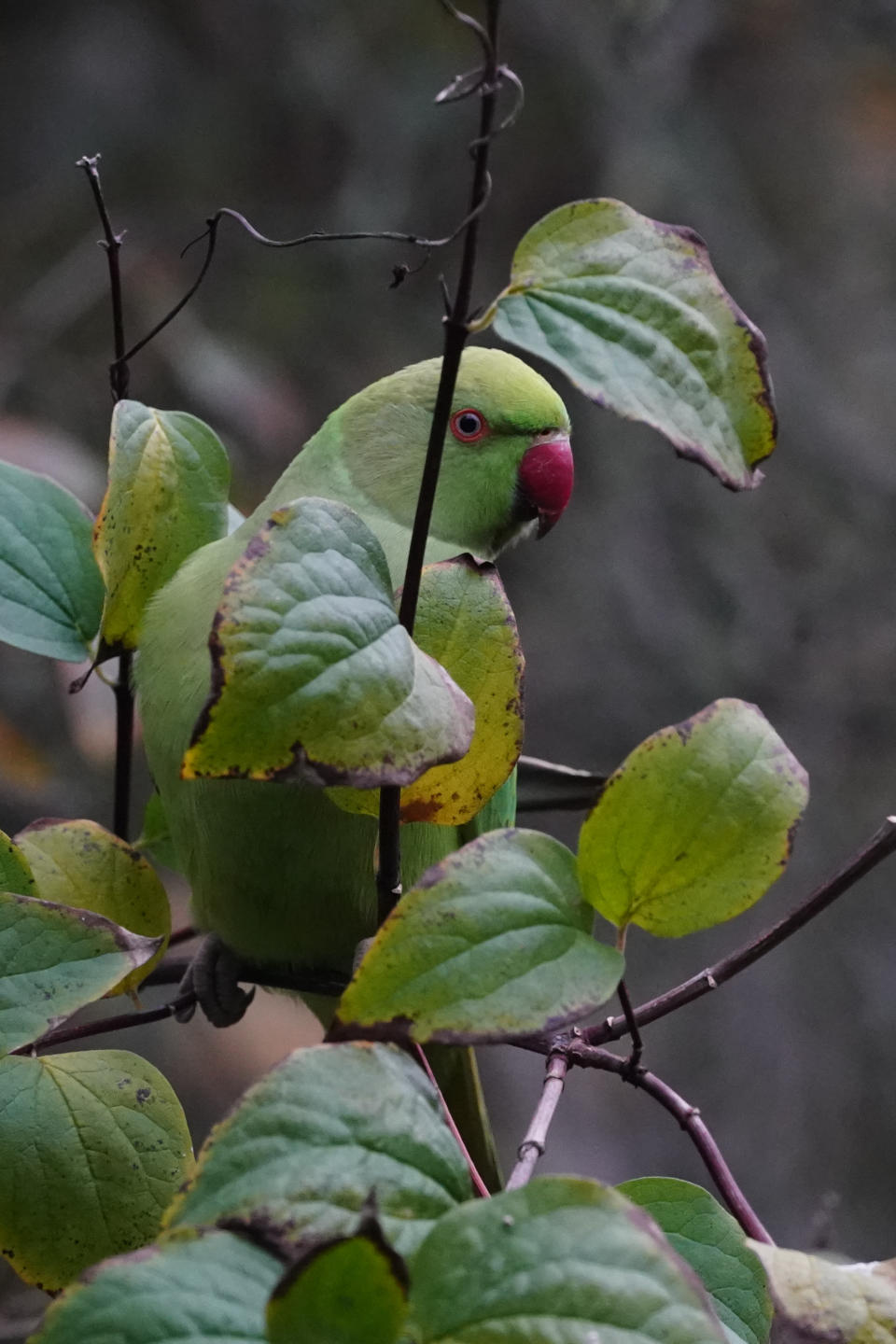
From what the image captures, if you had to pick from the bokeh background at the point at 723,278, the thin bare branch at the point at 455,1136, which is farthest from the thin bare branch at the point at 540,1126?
the bokeh background at the point at 723,278

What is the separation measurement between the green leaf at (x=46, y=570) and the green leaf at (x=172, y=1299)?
1.33ft

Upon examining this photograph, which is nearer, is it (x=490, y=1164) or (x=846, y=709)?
(x=490, y=1164)

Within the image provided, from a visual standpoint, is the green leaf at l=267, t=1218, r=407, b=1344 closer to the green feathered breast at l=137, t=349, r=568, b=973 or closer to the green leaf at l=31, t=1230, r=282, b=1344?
the green leaf at l=31, t=1230, r=282, b=1344

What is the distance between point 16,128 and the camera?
7.20ft

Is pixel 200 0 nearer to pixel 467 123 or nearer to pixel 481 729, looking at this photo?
pixel 467 123

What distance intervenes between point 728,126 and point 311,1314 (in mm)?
2326

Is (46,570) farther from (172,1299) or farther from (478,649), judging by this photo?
(172,1299)

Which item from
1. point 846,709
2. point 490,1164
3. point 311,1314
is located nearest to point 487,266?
point 846,709

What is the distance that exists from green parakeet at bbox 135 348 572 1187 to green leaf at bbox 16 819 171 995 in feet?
0.27

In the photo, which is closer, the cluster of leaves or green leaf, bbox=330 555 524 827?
the cluster of leaves

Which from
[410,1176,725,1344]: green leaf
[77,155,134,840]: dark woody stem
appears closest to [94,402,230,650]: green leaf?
[77,155,134,840]: dark woody stem

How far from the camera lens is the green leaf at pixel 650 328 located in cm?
40

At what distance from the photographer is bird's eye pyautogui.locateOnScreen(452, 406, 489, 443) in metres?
0.96

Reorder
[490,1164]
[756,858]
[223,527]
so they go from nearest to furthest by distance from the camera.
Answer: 1. [756,858]
2. [223,527]
3. [490,1164]
